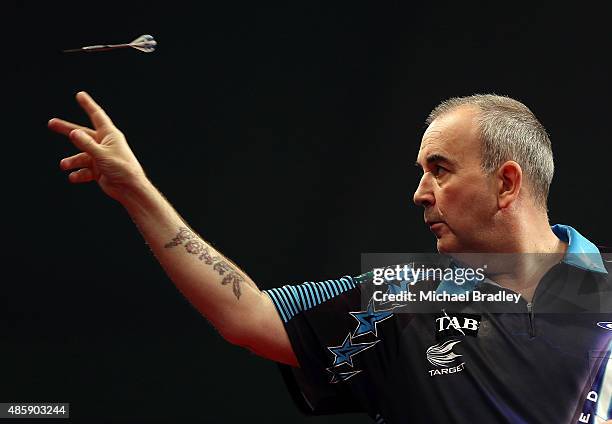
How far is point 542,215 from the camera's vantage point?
1888 millimetres

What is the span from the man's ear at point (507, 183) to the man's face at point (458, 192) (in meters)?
0.02

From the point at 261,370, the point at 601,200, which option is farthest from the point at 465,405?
the point at 601,200

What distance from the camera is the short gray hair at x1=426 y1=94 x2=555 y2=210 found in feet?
6.00

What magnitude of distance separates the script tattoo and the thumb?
0.19 metres

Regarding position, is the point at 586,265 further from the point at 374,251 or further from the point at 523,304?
the point at 374,251

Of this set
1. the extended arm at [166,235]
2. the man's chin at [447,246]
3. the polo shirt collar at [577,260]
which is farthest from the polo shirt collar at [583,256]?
the extended arm at [166,235]

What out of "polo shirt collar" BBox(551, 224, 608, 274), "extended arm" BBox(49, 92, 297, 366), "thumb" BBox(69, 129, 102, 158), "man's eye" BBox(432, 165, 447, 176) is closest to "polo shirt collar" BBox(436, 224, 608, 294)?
"polo shirt collar" BBox(551, 224, 608, 274)

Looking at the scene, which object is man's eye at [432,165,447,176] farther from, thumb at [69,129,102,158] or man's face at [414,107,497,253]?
thumb at [69,129,102,158]

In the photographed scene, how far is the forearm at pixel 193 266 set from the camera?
1.49 metres

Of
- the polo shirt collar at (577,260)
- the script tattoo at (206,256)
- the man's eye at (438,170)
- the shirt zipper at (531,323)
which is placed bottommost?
the shirt zipper at (531,323)

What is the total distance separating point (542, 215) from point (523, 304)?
0.22 meters

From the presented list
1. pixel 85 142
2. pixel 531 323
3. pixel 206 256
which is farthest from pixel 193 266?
pixel 531 323

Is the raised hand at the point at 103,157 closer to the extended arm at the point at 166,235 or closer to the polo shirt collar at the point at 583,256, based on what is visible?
the extended arm at the point at 166,235

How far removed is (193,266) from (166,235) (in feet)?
0.23
